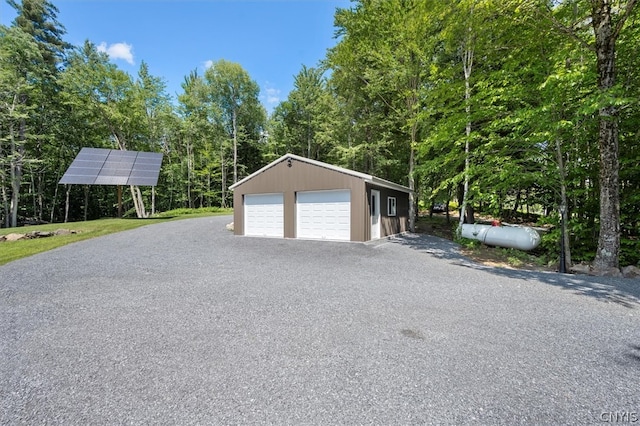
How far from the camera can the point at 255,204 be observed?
12.0m

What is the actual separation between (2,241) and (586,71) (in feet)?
63.3

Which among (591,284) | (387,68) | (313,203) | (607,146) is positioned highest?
(387,68)

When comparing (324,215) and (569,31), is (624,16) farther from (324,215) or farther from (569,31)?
(324,215)

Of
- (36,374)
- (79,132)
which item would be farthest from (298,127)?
(36,374)

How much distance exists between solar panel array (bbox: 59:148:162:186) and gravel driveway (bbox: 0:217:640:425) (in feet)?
44.7

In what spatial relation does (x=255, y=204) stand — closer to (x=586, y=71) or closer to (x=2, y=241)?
(x=2, y=241)

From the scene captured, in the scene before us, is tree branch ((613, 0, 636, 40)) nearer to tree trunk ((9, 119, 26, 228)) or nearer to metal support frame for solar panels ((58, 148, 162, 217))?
metal support frame for solar panels ((58, 148, 162, 217))

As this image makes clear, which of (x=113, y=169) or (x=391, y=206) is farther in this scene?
(x=113, y=169)

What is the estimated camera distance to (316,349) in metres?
2.68

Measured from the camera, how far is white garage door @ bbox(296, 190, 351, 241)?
10172mm

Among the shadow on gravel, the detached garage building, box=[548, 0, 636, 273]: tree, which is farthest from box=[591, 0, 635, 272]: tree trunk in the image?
the detached garage building

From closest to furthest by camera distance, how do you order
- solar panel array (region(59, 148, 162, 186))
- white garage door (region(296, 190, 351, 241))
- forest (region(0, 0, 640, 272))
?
forest (region(0, 0, 640, 272)) < white garage door (region(296, 190, 351, 241)) < solar panel array (region(59, 148, 162, 186))

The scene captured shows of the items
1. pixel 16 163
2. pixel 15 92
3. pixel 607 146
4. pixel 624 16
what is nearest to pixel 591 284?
pixel 607 146

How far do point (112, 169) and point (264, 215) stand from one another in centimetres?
1303
